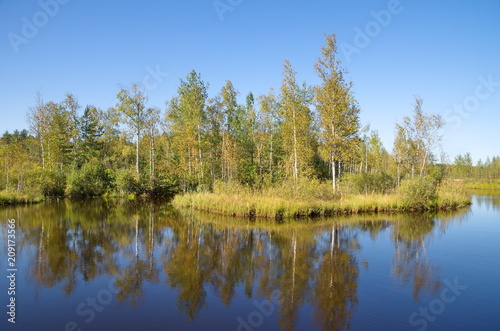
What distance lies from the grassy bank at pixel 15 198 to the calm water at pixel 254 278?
11117 mm

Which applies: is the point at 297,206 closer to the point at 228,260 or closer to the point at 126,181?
the point at 228,260

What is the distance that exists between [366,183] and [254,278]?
75.2 feet

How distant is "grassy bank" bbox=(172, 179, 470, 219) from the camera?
20.1m

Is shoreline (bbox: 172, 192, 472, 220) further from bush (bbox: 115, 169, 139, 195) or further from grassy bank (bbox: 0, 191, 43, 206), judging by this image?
grassy bank (bbox: 0, 191, 43, 206)

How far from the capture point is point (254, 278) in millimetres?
9398

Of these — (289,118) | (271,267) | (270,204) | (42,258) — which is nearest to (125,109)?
(289,118)

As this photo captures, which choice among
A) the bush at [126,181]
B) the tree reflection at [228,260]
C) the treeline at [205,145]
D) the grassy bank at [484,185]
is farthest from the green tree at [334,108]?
the grassy bank at [484,185]

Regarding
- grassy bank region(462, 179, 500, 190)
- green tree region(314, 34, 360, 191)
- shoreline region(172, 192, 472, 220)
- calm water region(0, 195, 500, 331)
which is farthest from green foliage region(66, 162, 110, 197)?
grassy bank region(462, 179, 500, 190)

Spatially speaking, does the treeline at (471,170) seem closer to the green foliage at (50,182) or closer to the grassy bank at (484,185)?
the grassy bank at (484,185)

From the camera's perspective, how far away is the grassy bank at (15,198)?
25370 millimetres

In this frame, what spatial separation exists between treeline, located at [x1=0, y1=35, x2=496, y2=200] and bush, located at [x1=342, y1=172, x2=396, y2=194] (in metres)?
0.12

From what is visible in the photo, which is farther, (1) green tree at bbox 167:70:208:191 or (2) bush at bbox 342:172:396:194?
(1) green tree at bbox 167:70:208:191

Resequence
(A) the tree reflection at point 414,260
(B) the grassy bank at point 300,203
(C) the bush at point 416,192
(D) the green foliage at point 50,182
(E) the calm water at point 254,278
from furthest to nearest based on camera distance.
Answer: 1. (D) the green foliage at point 50,182
2. (C) the bush at point 416,192
3. (B) the grassy bank at point 300,203
4. (A) the tree reflection at point 414,260
5. (E) the calm water at point 254,278

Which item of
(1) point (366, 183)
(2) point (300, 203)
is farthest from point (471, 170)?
(2) point (300, 203)
